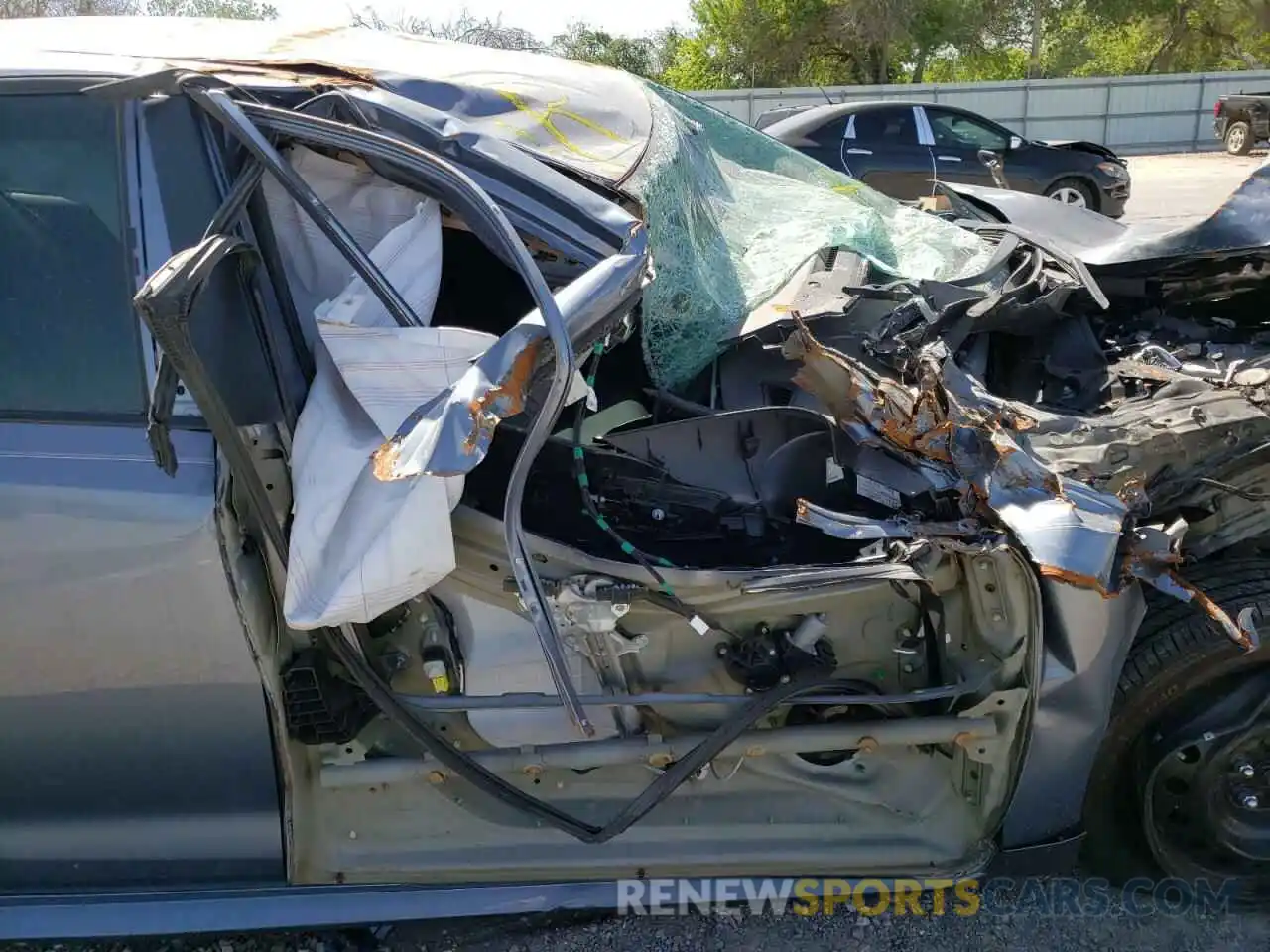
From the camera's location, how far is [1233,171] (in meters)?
18.9

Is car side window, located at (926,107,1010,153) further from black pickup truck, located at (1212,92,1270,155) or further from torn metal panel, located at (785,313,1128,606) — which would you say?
torn metal panel, located at (785,313,1128,606)

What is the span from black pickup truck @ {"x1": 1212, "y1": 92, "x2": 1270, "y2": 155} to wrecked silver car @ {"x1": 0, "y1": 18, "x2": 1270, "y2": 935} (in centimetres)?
1852

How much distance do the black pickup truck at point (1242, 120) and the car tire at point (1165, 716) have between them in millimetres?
18338

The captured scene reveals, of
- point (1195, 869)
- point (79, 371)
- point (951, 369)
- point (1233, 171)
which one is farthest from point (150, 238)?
point (1233, 171)

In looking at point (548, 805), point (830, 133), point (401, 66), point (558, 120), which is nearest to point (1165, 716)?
point (548, 805)

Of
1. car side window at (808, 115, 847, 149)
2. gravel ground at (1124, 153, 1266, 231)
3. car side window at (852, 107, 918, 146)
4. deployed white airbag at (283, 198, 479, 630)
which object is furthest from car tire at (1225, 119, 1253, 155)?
deployed white airbag at (283, 198, 479, 630)

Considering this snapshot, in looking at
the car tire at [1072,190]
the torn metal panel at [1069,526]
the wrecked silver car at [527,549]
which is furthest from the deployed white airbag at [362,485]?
the car tire at [1072,190]

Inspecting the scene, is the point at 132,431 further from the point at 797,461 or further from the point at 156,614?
the point at 797,461

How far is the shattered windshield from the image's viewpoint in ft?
7.78

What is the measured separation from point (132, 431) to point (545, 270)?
2.77ft

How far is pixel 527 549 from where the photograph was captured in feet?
5.80

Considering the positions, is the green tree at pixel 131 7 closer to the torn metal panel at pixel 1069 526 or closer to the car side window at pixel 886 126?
the car side window at pixel 886 126

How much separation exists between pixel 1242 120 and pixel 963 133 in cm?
1208

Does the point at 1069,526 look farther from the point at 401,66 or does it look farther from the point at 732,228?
the point at 401,66
